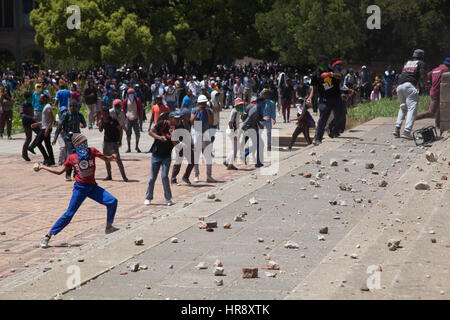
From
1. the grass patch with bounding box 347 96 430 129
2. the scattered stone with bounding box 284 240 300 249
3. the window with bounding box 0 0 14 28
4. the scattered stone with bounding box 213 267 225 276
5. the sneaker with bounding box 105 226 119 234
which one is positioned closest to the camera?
the scattered stone with bounding box 213 267 225 276

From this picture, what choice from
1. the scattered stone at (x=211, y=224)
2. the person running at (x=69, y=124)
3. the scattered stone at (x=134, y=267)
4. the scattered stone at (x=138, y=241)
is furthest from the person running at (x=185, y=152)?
the scattered stone at (x=134, y=267)

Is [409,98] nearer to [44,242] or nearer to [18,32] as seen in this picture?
[44,242]

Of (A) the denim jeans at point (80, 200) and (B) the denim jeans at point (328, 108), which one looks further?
(B) the denim jeans at point (328, 108)

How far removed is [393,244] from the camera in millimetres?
7281

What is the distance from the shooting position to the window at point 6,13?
63625 millimetres

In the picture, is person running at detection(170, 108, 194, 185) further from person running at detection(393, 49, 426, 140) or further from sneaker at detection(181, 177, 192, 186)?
person running at detection(393, 49, 426, 140)

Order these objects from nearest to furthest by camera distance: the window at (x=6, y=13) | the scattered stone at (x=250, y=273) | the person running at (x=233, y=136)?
1. the scattered stone at (x=250, y=273)
2. the person running at (x=233, y=136)
3. the window at (x=6, y=13)

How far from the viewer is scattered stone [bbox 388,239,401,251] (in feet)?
23.8

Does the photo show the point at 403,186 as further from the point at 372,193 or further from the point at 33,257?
the point at 33,257

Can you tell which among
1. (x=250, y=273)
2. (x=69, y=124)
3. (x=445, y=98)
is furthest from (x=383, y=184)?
(x=69, y=124)

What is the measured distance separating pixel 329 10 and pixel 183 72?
11.0 m

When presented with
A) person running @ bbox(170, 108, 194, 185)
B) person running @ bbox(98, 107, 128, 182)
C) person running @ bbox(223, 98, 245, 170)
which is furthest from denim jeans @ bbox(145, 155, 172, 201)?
person running @ bbox(223, 98, 245, 170)

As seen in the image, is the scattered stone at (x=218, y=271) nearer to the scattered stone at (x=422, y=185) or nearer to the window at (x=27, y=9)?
the scattered stone at (x=422, y=185)

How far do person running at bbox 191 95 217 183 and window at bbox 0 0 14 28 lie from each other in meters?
51.5
